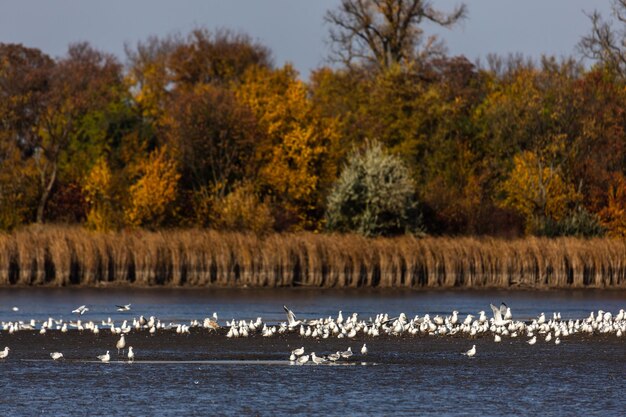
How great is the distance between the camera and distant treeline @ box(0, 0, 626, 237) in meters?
64.4

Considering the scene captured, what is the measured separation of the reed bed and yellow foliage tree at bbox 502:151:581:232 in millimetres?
12087

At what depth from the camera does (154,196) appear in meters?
65.2

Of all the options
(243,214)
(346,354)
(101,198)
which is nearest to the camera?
(346,354)

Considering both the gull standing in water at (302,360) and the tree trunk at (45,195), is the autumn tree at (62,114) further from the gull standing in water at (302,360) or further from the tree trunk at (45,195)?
the gull standing in water at (302,360)

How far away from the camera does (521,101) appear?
7138cm

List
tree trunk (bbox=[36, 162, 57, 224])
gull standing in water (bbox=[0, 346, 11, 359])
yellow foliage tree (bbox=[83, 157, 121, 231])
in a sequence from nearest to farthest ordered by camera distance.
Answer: gull standing in water (bbox=[0, 346, 11, 359]), yellow foliage tree (bbox=[83, 157, 121, 231]), tree trunk (bbox=[36, 162, 57, 224])

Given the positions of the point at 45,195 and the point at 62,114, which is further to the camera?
the point at 62,114

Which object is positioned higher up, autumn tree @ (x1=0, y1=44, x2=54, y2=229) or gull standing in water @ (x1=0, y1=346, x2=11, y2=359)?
autumn tree @ (x1=0, y1=44, x2=54, y2=229)

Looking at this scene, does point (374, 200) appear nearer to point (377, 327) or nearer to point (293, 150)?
point (293, 150)

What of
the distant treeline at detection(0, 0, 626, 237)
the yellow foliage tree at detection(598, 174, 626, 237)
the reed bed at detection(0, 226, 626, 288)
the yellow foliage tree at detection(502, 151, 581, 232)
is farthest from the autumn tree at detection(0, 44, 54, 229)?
the yellow foliage tree at detection(598, 174, 626, 237)

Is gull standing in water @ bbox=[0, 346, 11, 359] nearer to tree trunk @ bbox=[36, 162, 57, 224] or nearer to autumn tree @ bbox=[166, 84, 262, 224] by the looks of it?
autumn tree @ bbox=[166, 84, 262, 224]

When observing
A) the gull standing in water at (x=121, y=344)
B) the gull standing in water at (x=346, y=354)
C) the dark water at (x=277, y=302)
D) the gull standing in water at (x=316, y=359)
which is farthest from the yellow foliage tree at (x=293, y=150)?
the gull standing in water at (x=316, y=359)

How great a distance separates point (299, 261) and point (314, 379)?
26950mm

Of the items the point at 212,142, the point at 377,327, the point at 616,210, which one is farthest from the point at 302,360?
the point at 212,142
